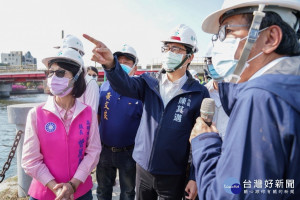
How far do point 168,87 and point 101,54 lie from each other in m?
0.86

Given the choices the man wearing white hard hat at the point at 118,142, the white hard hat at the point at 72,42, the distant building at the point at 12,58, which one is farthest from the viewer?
the distant building at the point at 12,58

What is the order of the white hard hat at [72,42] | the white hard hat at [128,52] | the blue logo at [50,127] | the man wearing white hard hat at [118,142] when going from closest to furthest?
the blue logo at [50,127] → the man wearing white hard hat at [118,142] → the white hard hat at [128,52] → the white hard hat at [72,42]

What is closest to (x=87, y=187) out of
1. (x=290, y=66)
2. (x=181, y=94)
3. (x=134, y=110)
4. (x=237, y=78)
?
(x=134, y=110)

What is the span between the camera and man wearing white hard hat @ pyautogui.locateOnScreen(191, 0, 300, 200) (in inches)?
30.3

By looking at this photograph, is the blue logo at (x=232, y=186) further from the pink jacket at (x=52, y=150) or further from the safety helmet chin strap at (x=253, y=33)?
the pink jacket at (x=52, y=150)

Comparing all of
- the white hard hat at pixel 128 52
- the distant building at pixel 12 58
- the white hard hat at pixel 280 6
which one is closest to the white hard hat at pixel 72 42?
the white hard hat at pixel 128 52

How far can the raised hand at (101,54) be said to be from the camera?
1.73 meters

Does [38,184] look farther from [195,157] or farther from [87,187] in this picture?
[195,157]

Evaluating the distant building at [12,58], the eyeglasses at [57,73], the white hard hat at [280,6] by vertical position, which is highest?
the distant building at [12,58]

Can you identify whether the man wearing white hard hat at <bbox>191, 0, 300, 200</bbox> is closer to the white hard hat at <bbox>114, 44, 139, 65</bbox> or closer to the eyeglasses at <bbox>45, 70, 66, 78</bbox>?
the eyeglasses at <bbox>45, 70, 66, 78</bbox>

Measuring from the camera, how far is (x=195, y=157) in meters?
1.11

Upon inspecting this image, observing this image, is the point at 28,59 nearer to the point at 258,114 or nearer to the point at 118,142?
the point at 118,142

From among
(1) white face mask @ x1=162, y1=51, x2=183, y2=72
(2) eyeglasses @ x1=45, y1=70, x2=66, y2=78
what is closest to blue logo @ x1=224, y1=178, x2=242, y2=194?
(1) white face mask @ x1=162, y1=51, x2=183, y2=72

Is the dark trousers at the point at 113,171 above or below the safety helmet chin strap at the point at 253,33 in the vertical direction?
below
